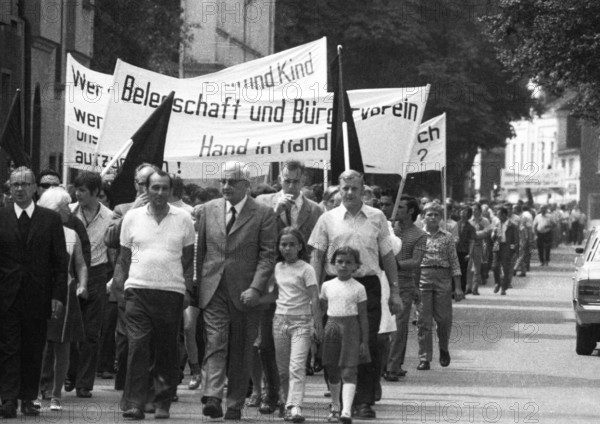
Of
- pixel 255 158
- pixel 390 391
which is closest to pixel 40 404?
pixel 390 391

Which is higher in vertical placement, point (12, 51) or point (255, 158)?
point (12, 51)

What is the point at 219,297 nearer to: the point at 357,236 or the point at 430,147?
the point at 357,236

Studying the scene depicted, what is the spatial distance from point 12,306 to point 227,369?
1.65 meters

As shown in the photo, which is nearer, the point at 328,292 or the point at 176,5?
the point at 328,292

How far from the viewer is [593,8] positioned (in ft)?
113

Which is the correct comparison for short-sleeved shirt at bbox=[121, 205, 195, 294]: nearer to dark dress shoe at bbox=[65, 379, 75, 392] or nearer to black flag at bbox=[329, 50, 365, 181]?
dark dress shoe at bbox=[65, 379, 75, 392]

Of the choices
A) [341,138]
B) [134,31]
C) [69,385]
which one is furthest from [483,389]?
[134,31]

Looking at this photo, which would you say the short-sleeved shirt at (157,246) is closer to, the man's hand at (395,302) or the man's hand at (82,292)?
the man's hand at (82,292)

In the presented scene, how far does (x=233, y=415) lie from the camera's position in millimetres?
12469

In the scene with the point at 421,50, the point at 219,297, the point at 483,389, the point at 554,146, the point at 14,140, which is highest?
the point at 554,146

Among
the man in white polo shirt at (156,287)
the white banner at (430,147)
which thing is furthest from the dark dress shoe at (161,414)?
the white banner at (430,147)

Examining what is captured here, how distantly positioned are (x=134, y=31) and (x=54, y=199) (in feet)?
80.3

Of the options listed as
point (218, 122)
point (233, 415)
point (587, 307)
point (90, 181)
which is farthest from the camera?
point (587, 307)

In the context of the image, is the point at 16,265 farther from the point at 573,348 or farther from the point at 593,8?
the point at 593,8
